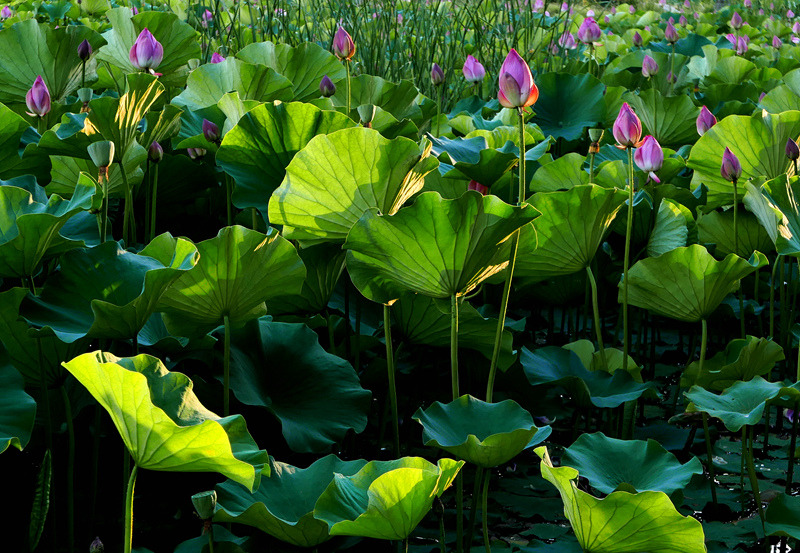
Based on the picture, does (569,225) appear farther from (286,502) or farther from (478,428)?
(286,502)

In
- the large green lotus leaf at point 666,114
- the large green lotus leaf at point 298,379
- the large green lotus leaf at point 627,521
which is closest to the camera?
the large green lotus leaf at point 627,521

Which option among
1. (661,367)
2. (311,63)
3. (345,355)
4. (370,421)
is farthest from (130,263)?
(661,367)

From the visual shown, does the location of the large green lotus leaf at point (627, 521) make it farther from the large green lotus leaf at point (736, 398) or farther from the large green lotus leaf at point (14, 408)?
the large green lotus leaf at point (14, 408)

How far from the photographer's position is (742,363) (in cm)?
132

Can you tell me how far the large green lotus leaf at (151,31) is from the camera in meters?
2.00

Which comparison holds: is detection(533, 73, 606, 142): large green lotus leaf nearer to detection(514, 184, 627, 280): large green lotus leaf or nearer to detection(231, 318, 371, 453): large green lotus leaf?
detection(514, 184, 627, 280): large green lotus leaf

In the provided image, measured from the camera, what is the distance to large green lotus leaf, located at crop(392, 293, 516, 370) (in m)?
1.30

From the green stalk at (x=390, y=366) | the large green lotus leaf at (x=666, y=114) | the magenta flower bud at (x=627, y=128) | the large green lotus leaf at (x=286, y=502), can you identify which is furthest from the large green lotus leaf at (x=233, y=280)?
the large green lotus leaf at (x=666, y=114)

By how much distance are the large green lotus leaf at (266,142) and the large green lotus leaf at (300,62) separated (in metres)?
0.64

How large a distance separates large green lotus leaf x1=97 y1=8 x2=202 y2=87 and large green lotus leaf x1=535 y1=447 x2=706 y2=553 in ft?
5.03

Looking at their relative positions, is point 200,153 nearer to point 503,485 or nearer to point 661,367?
point 503,485

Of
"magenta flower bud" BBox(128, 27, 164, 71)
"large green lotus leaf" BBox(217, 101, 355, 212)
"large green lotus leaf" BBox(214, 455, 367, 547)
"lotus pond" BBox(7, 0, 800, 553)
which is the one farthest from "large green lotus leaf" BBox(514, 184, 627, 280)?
"magenta flower bud" BBox(128, 27, 164, 71)

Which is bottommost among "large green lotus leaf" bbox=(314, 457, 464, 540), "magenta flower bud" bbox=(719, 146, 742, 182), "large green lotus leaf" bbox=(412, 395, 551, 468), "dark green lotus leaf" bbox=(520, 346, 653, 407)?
"dark green lotus leaf" bbox=(520, 346, 653, 407)

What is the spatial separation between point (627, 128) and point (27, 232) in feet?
2.84
